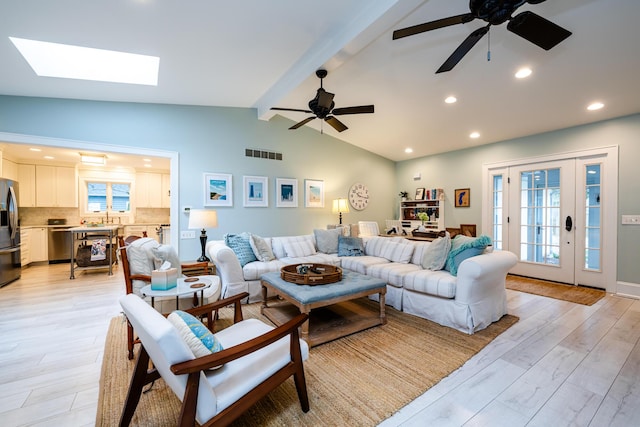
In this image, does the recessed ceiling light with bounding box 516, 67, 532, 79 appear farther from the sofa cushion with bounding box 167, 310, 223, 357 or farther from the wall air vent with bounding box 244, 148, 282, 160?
the sofa cushion with bounding box 167, 310, 223, 357

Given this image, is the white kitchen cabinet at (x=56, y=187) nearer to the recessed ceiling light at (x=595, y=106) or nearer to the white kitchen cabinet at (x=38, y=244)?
the white kitchen cabinet at (x=38, y=244)

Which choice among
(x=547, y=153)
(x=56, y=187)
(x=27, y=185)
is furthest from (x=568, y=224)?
(x=27, y=185)

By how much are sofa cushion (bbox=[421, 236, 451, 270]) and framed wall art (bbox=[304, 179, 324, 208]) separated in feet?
9.26

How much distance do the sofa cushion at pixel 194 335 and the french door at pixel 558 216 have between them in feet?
18.2

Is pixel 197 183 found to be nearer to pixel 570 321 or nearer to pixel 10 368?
pixel 10 368

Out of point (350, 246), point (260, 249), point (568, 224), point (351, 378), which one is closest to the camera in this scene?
point (351, 378)

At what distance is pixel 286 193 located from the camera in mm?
5395

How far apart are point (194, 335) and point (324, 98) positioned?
2779 millimetres

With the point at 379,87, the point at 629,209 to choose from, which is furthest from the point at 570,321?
the point at 379,87

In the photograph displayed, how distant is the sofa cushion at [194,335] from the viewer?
50.3 inches

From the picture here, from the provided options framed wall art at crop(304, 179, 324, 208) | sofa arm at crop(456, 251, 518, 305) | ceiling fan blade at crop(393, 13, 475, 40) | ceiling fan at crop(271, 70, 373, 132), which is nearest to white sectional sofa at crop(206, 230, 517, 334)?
sofa arm at crop(456, 251, 518, 305)

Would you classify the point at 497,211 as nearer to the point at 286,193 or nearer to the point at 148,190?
the point at 286,193

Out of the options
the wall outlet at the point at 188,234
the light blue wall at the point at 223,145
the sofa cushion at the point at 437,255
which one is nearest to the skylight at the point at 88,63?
the light blue wall at the point at 223,145

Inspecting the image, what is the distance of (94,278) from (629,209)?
875 centimetres
